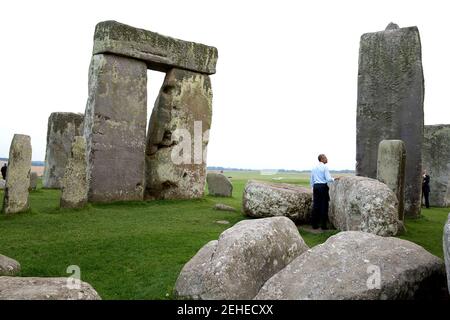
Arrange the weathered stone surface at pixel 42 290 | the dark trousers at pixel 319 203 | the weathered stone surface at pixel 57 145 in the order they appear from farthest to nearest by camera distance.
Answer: the weathered stone surface at pixel 57 145 < the dark trousers at pixel 319 203 < the weathered stone surface at pixel 42 290

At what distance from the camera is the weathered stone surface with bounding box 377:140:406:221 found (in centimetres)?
916

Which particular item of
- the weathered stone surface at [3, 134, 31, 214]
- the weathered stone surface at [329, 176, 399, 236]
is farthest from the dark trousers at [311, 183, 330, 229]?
the weathered stone surface at [3, 134, 31, 214]

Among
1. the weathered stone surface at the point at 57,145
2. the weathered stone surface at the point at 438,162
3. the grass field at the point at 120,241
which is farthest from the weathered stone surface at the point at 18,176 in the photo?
the weathered stone surface at the point at 438,162

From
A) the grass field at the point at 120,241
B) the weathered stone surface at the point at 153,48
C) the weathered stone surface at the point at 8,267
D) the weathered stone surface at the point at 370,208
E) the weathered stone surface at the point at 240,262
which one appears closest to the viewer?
the weathered stone surface at the point at 240,262

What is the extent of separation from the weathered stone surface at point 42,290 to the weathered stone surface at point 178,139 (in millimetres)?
9742

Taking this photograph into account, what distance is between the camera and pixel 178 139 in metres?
14.2

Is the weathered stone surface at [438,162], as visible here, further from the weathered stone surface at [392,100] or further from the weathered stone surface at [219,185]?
the weathered stone surface at [219,185]

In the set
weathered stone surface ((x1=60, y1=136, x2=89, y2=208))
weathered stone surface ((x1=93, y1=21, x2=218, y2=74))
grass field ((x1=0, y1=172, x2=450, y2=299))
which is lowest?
grass field ((x1=0, y1=172, x2=450, y2=299))

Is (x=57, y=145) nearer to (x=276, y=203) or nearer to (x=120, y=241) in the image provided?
(x=276, y=203)

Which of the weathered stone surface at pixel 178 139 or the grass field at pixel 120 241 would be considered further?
the weathered stone surface at pixel 178 139

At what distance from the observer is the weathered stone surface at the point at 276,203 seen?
9.56m

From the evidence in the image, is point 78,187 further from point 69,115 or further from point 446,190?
point 446,190

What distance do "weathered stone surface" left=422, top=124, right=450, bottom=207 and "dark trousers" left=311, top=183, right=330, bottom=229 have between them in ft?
31.1

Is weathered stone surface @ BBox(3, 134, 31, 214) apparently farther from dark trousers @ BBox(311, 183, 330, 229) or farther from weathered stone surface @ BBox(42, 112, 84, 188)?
weathered stone surface @ BBox(42, 112, 84, 188)
